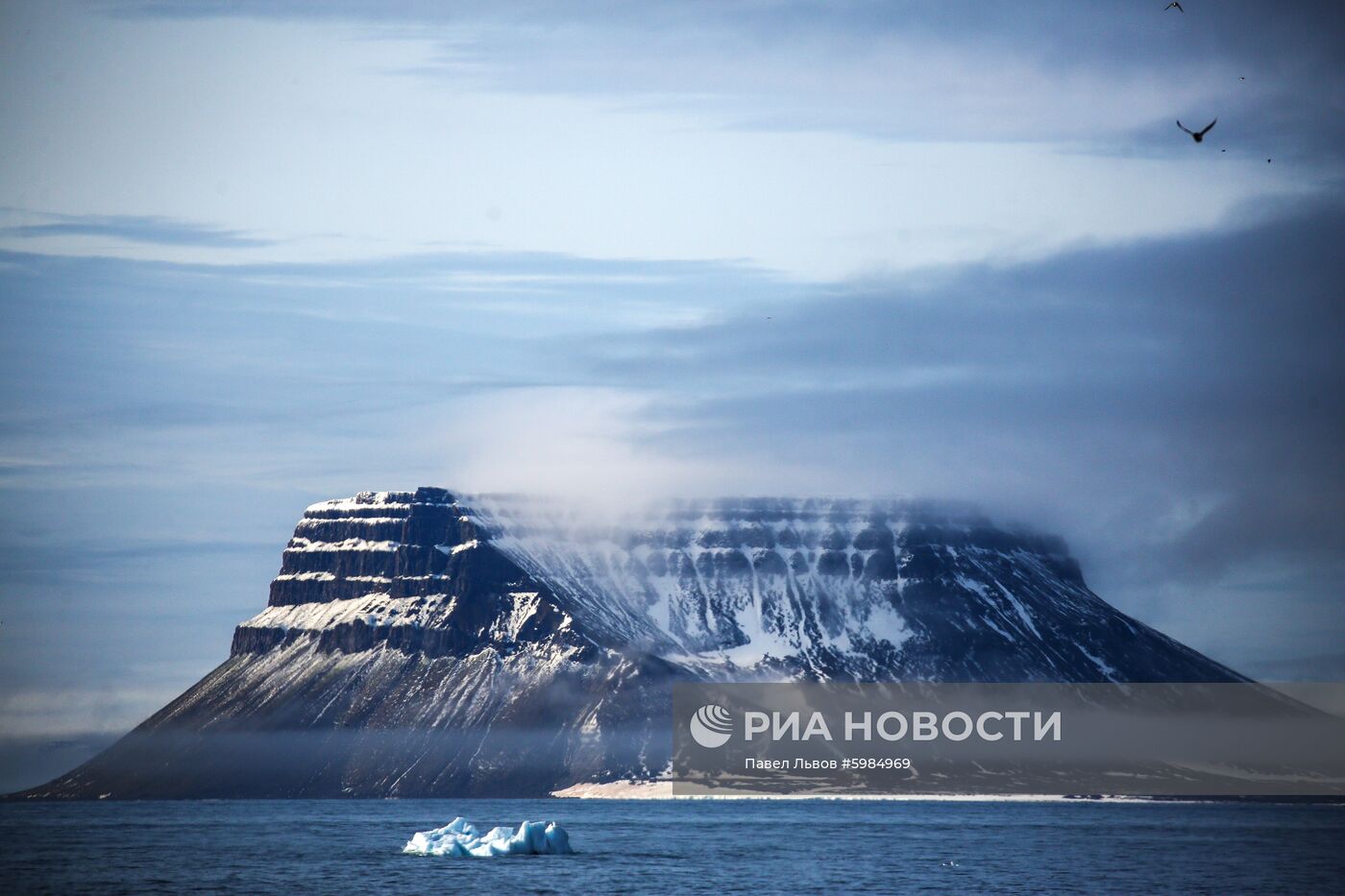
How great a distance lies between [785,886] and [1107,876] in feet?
115

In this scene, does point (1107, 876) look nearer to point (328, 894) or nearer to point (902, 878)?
point (902, 878)

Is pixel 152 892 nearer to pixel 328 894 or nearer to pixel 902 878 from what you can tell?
pixel 328 894

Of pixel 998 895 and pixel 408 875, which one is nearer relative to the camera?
pixel 998 895

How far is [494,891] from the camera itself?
182625 mm

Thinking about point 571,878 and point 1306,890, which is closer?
point 1306,890

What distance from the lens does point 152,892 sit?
17988 centimetres

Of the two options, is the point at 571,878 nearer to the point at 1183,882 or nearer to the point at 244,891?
the point at 244,891

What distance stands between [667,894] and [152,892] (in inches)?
1879

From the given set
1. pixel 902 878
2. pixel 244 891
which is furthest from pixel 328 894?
pixel 902 878

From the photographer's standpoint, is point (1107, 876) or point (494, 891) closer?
point (494, 891)

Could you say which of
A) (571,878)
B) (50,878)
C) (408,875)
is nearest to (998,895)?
(571,878)

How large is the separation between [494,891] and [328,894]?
15.6m

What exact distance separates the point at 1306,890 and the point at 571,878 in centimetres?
7122

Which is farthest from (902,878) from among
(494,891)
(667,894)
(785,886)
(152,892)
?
(152,892)
